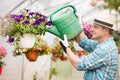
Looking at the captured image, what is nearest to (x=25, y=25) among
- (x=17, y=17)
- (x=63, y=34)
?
(x=17, y=17)

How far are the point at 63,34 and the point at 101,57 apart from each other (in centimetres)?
36

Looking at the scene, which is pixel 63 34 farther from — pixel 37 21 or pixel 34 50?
pixel 34 50

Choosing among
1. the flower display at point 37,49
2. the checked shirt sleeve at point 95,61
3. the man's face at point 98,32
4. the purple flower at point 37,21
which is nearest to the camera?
the checked shirt sleeve at point 95,61

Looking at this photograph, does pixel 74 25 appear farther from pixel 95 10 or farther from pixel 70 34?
pixel 95 10

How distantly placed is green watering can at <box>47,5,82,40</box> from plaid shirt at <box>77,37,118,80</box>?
10.1 inches

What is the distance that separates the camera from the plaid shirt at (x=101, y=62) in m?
2.61

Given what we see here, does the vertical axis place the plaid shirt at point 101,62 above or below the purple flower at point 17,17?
below

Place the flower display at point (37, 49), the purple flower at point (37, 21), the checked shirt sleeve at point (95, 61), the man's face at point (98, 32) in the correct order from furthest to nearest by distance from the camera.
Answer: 1. the flower display at point (37, 49)
2. the purple flower at point (37, 21)
3. the man's face at point (98, 32)
4. the checked shirt sleeve at point (95, 61)

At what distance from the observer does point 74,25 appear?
284cm

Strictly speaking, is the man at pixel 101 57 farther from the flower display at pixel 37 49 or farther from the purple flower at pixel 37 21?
the flower display at pixel 37 49

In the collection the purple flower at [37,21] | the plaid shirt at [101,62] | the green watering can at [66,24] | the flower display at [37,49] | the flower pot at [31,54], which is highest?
the purple flower at [37,21]

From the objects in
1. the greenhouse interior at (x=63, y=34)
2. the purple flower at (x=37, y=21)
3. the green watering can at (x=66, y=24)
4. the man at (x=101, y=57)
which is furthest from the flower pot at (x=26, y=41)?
the man at (x=101, y=57)

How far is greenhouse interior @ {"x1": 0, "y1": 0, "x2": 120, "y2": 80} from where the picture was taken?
265 cm

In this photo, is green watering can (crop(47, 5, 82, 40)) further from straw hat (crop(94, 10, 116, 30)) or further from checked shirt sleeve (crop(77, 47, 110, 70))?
checked shirt sleeve (crop(77, 47, 110, 70))
